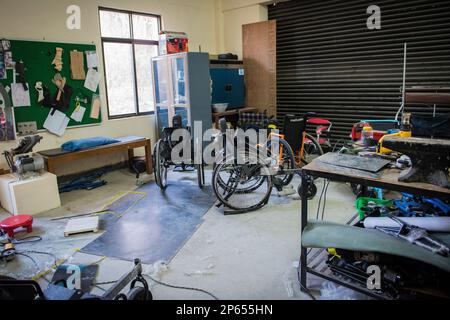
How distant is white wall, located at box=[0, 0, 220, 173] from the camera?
13.7 ft

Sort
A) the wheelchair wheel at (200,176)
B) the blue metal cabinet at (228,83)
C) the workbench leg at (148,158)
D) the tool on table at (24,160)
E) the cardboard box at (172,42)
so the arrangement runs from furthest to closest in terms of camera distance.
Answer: the blue metal cabinet at (228,83) → the cardboard box at (172,42) → the workbench leg at (148,158) → the wheelchair wheel at (200,176) → the tool on table at (24,160)

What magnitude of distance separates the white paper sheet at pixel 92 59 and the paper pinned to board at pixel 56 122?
32.5 inches

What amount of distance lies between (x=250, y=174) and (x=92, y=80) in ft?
9.52

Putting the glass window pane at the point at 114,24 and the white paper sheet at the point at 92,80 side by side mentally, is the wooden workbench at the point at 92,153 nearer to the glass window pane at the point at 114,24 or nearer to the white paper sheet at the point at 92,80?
the white paper sheet at the point at 92,80

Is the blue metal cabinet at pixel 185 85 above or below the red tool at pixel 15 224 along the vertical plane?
above

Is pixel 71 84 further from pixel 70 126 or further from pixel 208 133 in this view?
pixel 208 133

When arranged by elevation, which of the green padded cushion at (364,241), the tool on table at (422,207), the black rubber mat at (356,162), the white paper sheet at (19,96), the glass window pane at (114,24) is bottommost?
the tool on table at (422,207)

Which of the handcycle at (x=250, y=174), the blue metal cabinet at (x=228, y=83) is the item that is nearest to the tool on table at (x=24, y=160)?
the handcycle at (x=250, y=174)

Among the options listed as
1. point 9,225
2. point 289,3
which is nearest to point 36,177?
point 9,225

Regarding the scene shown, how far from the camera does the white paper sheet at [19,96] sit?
418 centimetres

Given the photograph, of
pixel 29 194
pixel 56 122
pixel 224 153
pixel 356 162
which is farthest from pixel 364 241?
pixel 56 122

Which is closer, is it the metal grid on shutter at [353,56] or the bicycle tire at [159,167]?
the bicycle tire at [159,167]

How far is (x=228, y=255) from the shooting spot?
2721mm
